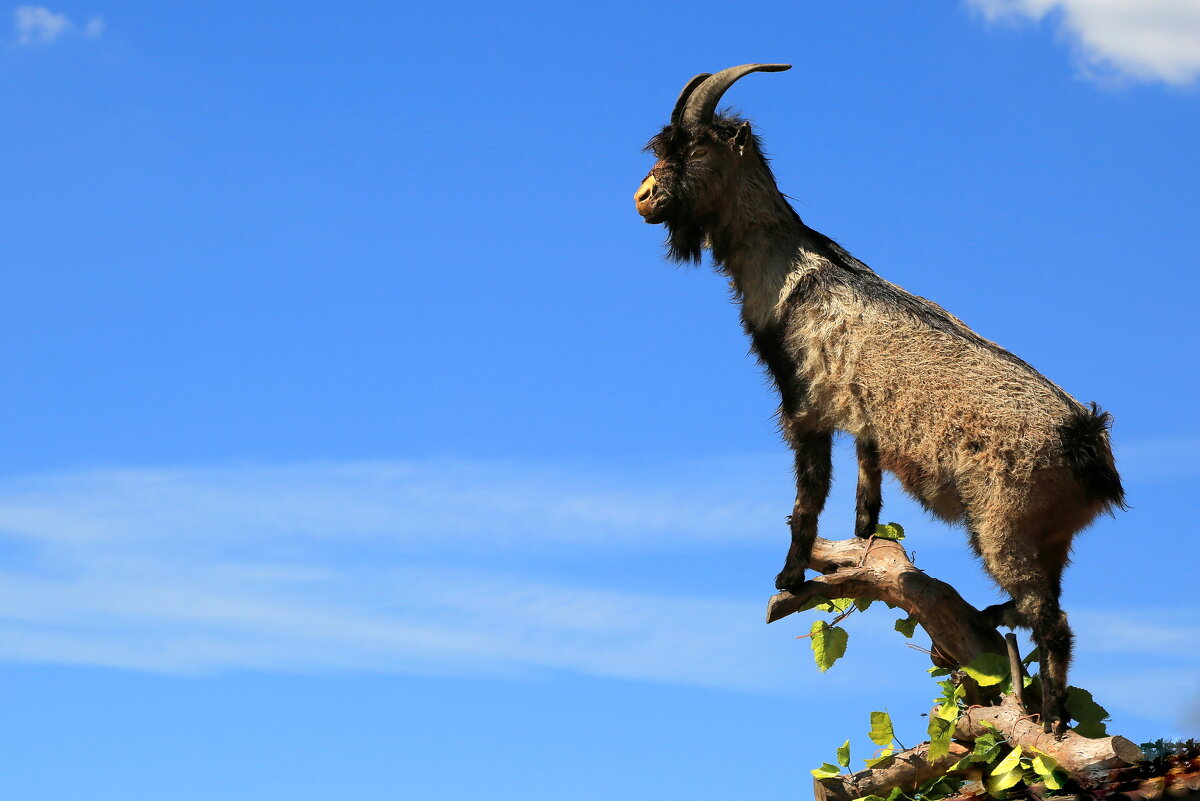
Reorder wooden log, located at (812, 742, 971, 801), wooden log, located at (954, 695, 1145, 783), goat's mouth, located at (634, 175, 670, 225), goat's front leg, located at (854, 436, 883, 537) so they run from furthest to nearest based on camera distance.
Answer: goat's front leg, located at (854, 436, 883, 537) → goat's mouth, located at (634, 175, 670, 225) → wooden log, located at (812, 742, 971, 801) → wooden log, located at (954, 695, 1145, 783)

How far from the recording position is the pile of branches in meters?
7.77

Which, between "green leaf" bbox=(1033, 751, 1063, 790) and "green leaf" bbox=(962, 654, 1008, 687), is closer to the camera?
"green leaf" bbox=(1033, 751, 1063, 790)

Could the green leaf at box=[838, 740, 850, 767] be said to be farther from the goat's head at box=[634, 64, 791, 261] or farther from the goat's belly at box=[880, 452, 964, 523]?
the goat's head at box=[634, 64, 791, 261]

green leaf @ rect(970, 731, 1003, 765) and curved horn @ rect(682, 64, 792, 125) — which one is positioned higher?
curved horn @ rect(682, 64, 792, 125)

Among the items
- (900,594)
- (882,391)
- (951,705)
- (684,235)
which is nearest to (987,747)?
(951,705)

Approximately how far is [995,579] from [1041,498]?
62cm

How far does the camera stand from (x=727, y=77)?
9.00 meters

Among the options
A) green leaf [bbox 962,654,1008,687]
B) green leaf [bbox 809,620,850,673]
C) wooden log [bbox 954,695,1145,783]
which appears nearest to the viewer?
wooden log [bbox 954,695,1145,783]

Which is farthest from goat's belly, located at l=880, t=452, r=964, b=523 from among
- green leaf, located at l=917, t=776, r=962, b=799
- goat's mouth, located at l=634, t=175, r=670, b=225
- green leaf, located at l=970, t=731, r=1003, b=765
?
goat's mouth, located at l=634, t=175, r=670, b=225

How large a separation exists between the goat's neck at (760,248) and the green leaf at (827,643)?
230 centimetres

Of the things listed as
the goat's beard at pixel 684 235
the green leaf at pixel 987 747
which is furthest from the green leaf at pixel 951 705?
the goat's beard at pixel 684 235

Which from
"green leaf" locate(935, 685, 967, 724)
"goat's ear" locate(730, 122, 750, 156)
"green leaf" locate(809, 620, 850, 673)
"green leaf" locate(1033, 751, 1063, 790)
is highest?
"goat's ear" locate(730, 122, 750, 156)

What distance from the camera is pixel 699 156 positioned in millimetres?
9031

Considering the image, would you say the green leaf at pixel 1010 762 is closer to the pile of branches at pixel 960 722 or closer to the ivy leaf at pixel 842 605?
the pile of branches at pixel 960 722
